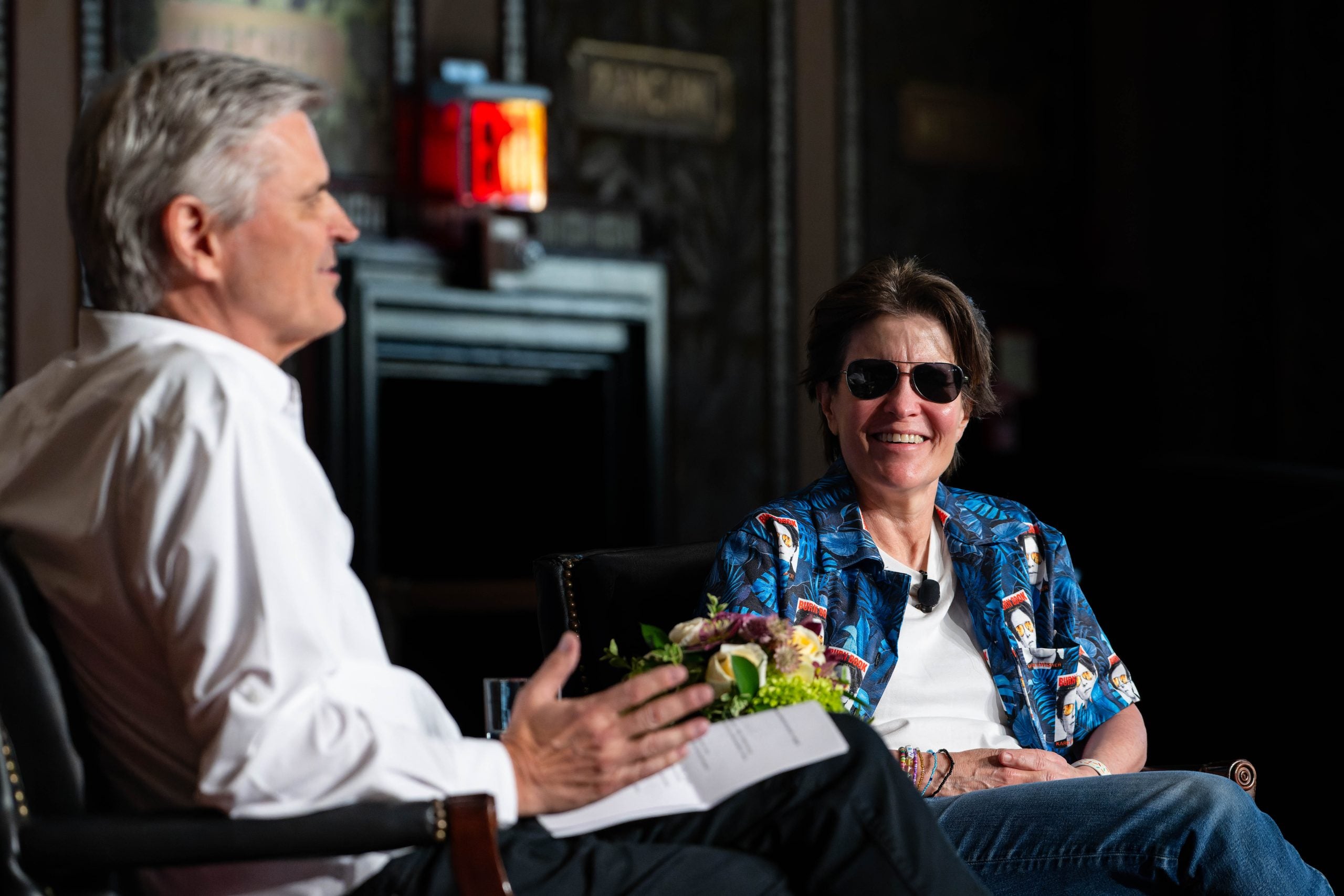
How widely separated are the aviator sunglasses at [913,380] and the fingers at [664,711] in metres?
0.90

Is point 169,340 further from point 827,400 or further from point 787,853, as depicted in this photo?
point 827,400

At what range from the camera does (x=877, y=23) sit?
17.7 feet

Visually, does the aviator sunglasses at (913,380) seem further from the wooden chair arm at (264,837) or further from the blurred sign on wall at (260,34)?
the blurred sign on wall at (260,34)

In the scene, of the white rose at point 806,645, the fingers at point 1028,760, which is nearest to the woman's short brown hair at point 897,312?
the fingers at point 1028,760

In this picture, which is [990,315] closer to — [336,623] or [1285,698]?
[1285,698]

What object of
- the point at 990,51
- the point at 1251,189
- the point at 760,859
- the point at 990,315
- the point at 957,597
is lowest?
the point at 760,859

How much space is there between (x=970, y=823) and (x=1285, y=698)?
61.8 inches

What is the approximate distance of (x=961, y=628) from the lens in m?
2.20

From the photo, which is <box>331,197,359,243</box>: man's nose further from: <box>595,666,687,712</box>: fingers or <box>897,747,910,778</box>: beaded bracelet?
<box>897,747,910,778</box>: beaded bracelet

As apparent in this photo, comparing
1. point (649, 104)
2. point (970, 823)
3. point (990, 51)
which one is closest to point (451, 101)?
point (649, 104)

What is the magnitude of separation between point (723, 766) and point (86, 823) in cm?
61

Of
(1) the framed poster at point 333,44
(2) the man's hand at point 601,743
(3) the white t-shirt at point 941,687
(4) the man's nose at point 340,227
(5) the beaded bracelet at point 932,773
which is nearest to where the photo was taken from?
(2) the man's hand at point 601,743

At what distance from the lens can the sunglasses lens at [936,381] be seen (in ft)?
7.42

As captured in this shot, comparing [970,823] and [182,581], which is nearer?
[182,581]
